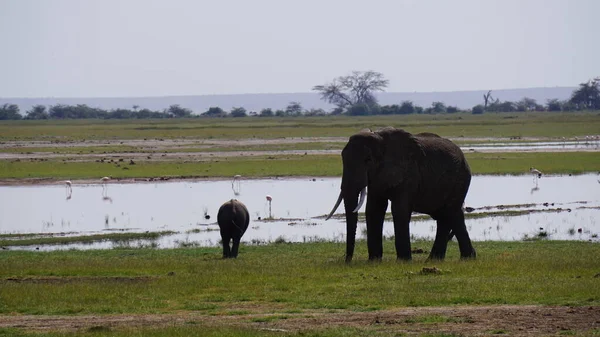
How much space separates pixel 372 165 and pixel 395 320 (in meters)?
7.36

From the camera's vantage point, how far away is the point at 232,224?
23250 millimetres

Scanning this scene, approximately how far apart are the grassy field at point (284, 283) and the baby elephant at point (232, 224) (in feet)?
1.28

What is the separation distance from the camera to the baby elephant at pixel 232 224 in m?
23.0

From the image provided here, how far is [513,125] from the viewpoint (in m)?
104

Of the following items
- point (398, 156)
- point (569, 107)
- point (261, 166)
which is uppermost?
point (398, 156)

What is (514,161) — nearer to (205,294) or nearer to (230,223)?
(230,223)

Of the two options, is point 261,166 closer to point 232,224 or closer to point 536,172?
point 536,172

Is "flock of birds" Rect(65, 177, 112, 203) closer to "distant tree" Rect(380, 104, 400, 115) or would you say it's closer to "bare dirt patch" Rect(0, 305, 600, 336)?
"bare dirt patch" Rect(0, 305, 600, 336)

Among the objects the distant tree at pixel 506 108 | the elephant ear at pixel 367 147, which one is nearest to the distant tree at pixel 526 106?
the distant tree at pixel 506 108

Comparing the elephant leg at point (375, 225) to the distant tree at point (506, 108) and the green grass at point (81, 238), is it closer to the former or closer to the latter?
the green grass at point (81, 238)

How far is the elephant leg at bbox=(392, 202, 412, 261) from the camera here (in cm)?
2080

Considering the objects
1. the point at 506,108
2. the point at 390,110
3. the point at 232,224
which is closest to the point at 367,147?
the point at 232,224

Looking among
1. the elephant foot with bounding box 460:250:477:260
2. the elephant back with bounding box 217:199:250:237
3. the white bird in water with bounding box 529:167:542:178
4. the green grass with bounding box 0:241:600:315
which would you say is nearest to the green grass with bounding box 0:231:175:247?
the green grass with bounding box 0:241:600:315

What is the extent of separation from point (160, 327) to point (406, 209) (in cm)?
843
